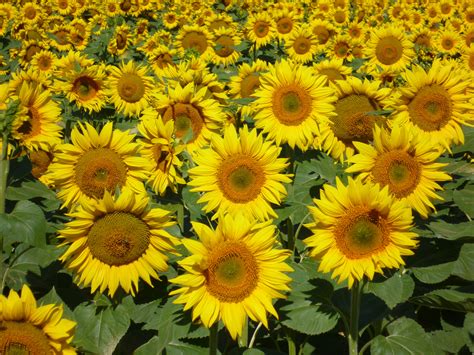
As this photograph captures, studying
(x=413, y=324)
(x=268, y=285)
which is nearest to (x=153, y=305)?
(x=268, y=285)

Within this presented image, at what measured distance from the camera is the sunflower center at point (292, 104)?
4.50m

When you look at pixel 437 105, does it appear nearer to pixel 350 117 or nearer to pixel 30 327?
pixel 350 117

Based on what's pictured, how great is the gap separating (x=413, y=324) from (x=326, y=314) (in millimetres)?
568

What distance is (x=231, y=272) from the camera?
2932mm

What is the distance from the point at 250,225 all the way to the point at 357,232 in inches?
23.0

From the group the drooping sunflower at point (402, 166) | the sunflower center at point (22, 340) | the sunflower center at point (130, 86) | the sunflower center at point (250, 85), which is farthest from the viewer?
the sunflower center at point (130, 86)

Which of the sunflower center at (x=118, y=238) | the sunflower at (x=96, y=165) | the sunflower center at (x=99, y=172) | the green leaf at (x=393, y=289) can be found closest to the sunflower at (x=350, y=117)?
the green leaf at (x=393, y=289)

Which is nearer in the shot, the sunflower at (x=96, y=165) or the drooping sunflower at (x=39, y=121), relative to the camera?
the sunflower at (x=96, y=165)

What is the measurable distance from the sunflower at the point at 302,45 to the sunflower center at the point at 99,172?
21.9 feet

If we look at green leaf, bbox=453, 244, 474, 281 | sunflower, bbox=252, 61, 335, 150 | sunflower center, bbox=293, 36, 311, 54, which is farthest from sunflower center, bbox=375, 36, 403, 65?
green leaf, bbox=453, 244, 474, 281

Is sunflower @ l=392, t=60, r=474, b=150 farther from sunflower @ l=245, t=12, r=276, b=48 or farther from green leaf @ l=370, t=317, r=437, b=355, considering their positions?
sunflower @ l=245, t=12, r=276, b=48

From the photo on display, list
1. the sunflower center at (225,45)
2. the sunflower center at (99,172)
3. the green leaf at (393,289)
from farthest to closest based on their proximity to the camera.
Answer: the sunflower center at (225,45) < the sunflower center at (99,172) < the green leaf at (393,289)

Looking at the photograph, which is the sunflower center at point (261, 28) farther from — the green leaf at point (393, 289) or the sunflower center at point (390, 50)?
the green leaf at point (393, 289)

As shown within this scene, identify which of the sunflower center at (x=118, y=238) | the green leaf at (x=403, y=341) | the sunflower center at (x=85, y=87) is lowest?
the green leaf at (x=403, y=341)
